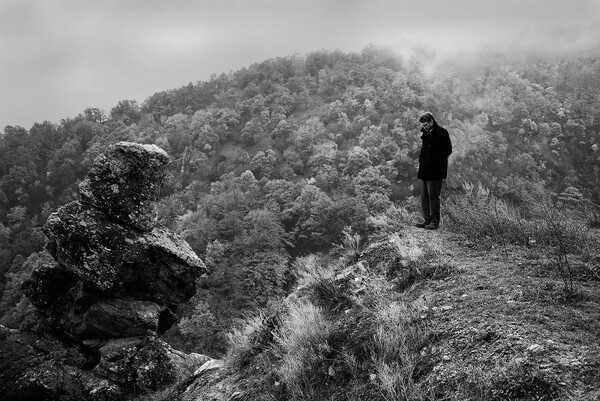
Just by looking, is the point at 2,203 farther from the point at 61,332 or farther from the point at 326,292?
the point at 326,292

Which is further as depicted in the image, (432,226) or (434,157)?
(432,226)

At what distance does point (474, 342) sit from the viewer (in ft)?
11.0

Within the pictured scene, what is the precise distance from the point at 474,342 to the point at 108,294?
9.62 m

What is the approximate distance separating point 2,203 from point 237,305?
187 ft

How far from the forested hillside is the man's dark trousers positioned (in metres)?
23.3

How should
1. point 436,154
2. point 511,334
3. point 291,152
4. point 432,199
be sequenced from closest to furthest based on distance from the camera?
point 511,334
point 436,154
point 432,199
point 291,152

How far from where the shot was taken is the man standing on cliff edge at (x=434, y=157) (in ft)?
22.4

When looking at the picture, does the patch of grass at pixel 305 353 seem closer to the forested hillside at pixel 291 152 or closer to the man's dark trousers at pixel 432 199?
the man's dark trousers at pixel 432 199

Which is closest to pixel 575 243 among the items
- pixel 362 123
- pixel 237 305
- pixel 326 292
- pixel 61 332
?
pixel 326 292

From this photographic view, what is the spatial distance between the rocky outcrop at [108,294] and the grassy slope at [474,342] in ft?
14.3

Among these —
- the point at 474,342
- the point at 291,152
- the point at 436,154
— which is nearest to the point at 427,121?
the point at 436,154

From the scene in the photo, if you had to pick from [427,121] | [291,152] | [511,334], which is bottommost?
[291,152]

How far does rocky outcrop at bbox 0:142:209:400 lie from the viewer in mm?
8688

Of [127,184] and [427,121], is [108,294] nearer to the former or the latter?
[127,184]
